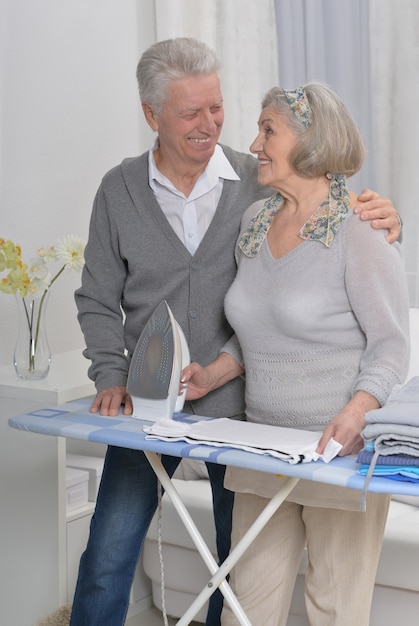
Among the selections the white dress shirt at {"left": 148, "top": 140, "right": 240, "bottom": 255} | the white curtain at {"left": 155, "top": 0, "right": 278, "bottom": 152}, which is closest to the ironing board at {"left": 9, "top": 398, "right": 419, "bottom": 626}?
the white dress shirt at {"left": 148, "top": 140, "right": 240, "bottom": 255}

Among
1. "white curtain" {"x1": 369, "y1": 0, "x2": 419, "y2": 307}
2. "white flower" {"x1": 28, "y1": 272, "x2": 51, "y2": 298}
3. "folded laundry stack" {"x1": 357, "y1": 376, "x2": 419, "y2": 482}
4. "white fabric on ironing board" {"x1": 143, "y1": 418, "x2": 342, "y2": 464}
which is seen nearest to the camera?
"folded laundry stack" {"x1": 357, "y1": 376, "x2": 419, "y2": 482}

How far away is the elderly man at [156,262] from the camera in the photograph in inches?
84.0

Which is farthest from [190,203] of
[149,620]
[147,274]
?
[149,620]

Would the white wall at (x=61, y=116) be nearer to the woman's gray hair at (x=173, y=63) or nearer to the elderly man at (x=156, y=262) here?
the elderly man at (x=156, y=262)

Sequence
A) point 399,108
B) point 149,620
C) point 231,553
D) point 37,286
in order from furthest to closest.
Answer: point 399,108 < point 149,620 < point 37,286 < point 231,553

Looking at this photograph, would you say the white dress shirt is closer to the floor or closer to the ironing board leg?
the ironing board leg

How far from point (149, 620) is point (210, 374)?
1158mm

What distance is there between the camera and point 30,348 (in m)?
2.71

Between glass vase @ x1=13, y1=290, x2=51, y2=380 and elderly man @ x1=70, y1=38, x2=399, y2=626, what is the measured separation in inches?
18.5

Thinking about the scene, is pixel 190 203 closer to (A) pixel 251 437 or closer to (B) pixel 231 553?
(A) pixel 251 437

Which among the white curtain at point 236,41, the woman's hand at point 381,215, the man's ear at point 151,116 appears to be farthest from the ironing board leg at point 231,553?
the white curtain at point 236,41

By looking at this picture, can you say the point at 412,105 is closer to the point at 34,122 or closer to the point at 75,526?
the point at 34,122

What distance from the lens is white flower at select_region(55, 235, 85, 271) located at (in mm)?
2684

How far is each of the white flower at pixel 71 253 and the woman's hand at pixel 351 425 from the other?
3.84 ft
